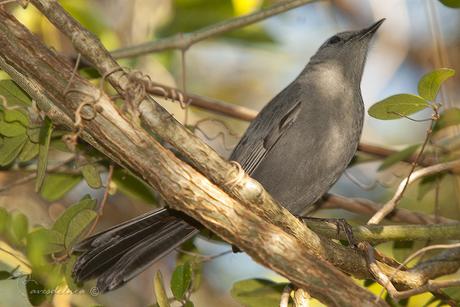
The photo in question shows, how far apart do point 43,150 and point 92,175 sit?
1.90ft

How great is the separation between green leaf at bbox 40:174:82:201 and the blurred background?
Result: 0.52 m

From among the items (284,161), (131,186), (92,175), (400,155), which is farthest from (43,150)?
(400,155)

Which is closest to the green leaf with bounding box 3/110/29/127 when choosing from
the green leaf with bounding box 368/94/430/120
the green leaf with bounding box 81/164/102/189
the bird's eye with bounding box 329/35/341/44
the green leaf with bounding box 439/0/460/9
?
the green leaf with bounding box 81/164/102/189

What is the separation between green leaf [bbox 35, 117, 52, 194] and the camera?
3.59 meters

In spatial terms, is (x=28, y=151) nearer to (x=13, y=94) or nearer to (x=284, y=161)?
(x=13, y=94)

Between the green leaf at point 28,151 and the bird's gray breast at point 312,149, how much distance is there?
1.42 m

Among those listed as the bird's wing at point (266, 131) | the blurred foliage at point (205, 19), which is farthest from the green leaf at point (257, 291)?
the blurred foliage at point (205, 19)

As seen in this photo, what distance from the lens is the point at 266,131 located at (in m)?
4.78

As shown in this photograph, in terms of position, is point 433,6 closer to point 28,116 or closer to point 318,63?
point 318,63

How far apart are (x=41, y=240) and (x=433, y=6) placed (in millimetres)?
3311

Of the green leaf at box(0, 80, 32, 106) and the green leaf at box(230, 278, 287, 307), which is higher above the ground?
the green leaf at box(0, 80, 32, 106)

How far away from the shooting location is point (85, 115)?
9.35ft

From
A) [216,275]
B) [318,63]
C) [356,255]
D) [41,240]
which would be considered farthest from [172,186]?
[216,275]

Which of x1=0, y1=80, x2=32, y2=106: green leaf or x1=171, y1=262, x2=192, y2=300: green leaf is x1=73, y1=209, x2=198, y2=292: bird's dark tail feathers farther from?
x1=0, y1=80, x2=32, y2=106: green leaf
